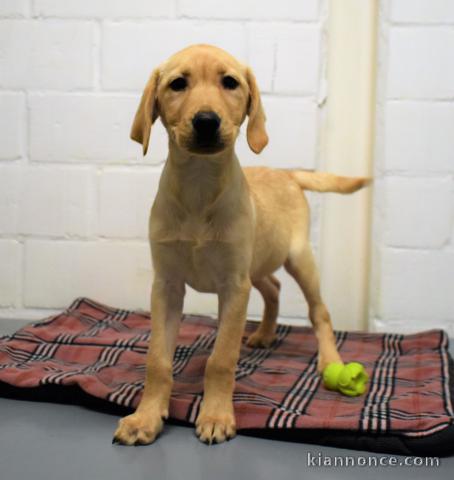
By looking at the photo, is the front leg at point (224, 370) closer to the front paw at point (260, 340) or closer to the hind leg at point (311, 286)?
the hind leg at point (311, 286)

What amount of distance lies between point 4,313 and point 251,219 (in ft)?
5.52

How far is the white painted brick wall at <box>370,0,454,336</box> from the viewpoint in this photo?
2.90 meters

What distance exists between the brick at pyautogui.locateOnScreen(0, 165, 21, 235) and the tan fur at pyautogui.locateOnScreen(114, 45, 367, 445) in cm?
138

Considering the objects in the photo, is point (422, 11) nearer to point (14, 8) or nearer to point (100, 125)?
point (100, 125)

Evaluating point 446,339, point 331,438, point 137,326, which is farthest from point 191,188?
point 446,339

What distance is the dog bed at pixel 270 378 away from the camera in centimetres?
178

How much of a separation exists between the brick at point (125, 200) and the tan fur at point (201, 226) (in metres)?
1.09

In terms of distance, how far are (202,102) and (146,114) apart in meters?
0.22

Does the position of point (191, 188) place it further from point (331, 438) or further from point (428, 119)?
point (428, 119)

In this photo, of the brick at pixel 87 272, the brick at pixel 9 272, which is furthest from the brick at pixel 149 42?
the brick at pixel 9 272

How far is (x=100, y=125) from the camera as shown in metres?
3.08

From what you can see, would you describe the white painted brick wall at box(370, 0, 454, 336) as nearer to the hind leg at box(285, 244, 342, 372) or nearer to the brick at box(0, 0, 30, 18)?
the hind leg at box(285, 244, 342, 372)

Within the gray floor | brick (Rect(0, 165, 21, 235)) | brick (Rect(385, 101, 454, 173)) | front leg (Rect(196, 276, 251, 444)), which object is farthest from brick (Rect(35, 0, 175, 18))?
the gray floor

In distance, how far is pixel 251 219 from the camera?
2039mm
